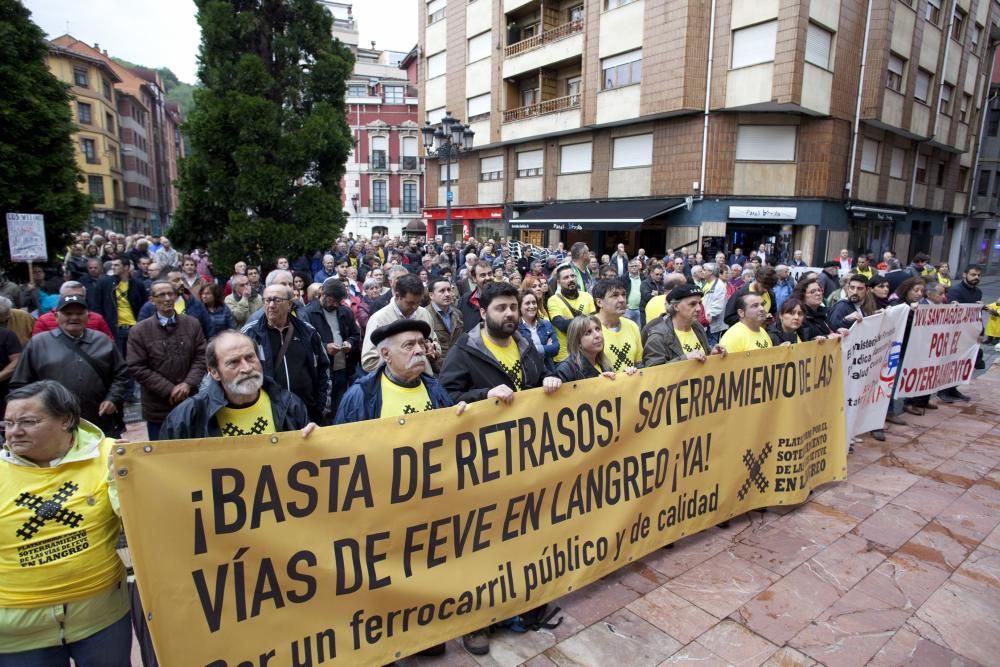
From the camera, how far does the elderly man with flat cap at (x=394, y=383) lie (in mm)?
2961

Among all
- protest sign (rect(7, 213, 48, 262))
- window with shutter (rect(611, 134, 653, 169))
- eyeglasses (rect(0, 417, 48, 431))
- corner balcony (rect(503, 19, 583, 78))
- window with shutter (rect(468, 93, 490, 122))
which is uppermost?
corner balcony (rect(503, 19, 583, 78))

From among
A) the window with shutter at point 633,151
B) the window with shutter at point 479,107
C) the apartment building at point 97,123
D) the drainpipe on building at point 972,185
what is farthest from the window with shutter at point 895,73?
the apartment building at point 97,123

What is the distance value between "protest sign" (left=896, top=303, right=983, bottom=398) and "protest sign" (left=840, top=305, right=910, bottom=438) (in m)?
0.46

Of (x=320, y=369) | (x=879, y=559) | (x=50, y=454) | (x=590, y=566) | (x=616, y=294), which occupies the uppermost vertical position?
(x=616, y=294)

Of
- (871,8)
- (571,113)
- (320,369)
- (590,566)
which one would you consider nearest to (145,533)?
(590,566)

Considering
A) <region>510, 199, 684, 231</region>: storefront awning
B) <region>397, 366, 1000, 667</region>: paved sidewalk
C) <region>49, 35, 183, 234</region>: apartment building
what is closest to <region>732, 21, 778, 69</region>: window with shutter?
<region>510, 199, 684, 231</region>: storefront awning

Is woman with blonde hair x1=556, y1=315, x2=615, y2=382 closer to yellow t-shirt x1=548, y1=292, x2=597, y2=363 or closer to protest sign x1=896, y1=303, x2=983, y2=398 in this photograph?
yellow t-shirt x1=548, y1=292, x2=597, y2=363

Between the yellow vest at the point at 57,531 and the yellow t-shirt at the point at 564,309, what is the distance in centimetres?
345

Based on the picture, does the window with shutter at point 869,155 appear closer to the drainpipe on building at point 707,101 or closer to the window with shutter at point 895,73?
the window with shutter at point 895,73

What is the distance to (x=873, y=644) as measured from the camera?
3.04 m

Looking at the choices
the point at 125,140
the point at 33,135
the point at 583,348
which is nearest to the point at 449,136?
the point at 33,135

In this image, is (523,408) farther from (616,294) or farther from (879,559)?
(879,559)

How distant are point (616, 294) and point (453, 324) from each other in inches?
66.3

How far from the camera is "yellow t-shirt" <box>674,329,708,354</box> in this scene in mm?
4344
